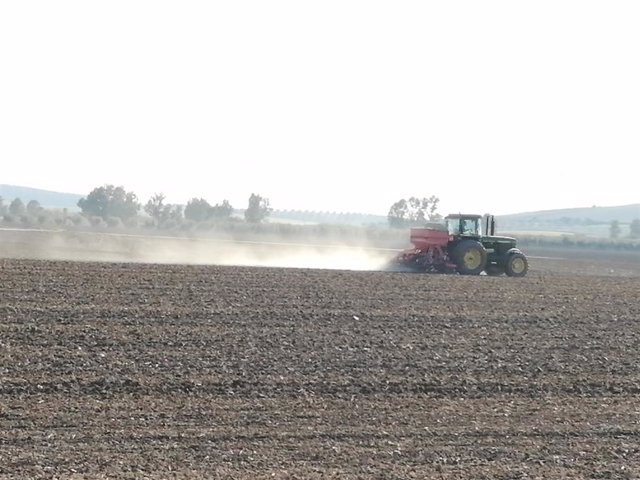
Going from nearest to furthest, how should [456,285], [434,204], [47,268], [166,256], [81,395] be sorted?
[81,395] → [47,268] → [456,285] → [166,256] → [434,204]

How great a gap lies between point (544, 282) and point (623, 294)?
117 inches

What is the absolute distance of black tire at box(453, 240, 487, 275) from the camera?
113ft

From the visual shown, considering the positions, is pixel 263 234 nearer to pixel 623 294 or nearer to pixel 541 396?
pixel 623 294

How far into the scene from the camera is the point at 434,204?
366 ft

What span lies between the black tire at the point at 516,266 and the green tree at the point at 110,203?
81.3 m

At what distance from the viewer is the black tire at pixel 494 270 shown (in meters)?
35.9

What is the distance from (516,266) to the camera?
3553cm

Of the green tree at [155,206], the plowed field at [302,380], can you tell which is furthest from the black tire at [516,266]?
the green tree at [155,206]

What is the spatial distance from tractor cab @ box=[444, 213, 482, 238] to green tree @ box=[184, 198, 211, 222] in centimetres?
8164

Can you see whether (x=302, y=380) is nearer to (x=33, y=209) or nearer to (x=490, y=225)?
(x=490, y=225)

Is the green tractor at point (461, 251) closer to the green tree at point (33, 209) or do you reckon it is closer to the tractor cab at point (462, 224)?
the tractor cab at point (462, 224)

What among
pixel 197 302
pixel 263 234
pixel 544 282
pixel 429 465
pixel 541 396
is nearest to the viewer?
pixel 429 465

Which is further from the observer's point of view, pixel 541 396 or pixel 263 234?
pixel 263 234

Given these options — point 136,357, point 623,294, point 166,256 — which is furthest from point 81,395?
point 166,256
